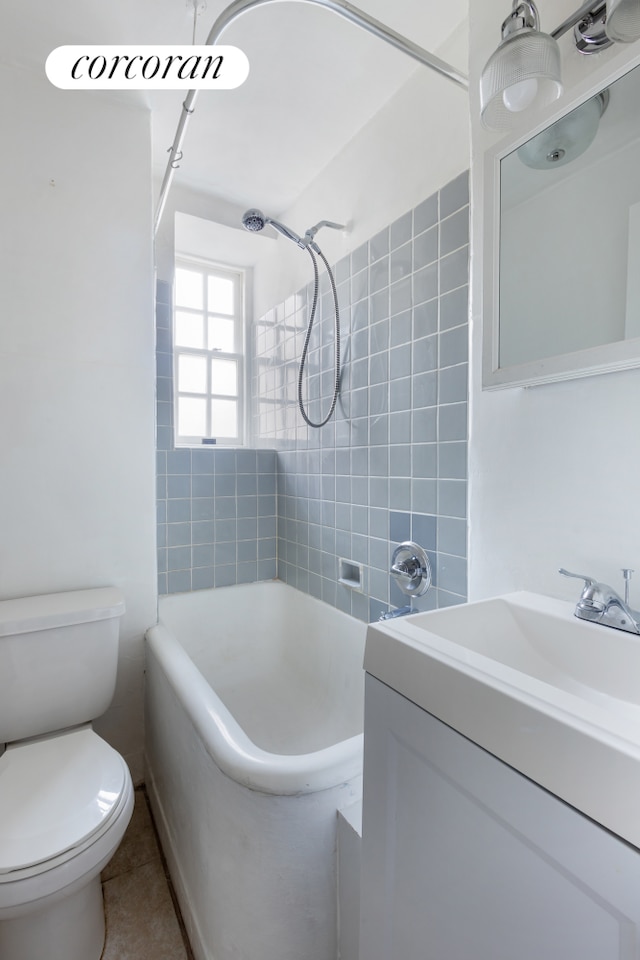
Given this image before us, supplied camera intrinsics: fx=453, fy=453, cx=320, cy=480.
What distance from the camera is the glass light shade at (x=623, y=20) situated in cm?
75

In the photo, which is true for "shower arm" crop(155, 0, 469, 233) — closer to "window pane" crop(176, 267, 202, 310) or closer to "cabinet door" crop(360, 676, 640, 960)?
"window pane" crop(176, 267, 202, 310)

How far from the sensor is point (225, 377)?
104 inches

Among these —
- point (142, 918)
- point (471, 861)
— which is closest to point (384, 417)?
point (471, 861)

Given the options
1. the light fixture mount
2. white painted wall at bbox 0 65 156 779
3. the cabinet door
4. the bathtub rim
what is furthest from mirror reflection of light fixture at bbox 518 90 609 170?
white painted wall at bbox 0 65 156 779

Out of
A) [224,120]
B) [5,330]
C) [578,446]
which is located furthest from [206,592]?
[224,120]

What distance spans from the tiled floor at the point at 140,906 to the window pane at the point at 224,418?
5.99ft

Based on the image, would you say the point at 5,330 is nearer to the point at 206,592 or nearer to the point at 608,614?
the point at 206,592

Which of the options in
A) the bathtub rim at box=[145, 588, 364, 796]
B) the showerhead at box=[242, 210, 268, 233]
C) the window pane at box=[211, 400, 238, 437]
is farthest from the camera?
the window pane at box=[211, 400, 238, 437]

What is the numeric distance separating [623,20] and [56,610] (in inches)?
74.8

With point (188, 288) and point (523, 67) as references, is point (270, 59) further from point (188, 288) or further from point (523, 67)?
point (188, 288)

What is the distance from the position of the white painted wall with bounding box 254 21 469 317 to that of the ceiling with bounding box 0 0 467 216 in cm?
4

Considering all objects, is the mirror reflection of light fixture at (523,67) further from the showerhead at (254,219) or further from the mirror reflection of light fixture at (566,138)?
the showerhead at (254,219)

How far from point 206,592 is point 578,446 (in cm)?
181

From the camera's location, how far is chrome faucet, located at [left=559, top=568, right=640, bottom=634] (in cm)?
79
